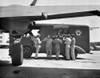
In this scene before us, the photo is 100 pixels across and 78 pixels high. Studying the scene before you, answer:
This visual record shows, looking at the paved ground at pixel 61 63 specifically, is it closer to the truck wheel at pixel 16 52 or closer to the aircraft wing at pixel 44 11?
the truck wheel at pixel 16 52

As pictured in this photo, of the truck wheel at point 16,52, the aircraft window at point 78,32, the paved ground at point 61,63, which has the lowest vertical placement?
the paved ground at point 61,63

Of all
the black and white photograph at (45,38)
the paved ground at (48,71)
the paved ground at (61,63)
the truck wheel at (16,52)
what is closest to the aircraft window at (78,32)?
the black and white photograph at (45,38)

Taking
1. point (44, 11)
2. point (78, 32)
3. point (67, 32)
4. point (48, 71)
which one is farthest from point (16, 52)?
point (78, 32)

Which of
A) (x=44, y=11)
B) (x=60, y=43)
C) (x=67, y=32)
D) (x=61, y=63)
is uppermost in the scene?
(x=44, y=11)

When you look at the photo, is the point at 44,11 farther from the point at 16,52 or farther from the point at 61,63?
the point at 61,63

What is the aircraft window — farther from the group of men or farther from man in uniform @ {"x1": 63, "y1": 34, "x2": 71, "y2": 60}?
man in uniform @ {"x1": 63, "y1": 34, "x2": 71, "y2": 60}

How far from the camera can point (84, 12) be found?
4582 millimetres

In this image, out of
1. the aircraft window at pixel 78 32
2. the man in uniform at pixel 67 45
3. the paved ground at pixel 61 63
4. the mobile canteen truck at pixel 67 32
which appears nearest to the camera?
the paved ground at pixel 61 63

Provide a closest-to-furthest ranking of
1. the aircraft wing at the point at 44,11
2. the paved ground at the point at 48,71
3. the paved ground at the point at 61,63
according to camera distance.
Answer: the aircraft wing at the point at 44,11, the paved ground at the point at 48,71, the paved ground at the point at 61,63

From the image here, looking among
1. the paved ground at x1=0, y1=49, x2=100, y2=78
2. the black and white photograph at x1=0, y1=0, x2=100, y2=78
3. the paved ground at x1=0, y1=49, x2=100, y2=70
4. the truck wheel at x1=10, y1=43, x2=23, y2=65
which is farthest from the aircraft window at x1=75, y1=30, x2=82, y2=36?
the truck wheel at x1=10, y1=43, x2=23, y2=65

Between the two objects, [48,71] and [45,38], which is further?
[45,38]

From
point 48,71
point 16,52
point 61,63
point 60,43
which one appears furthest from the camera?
point 60,43

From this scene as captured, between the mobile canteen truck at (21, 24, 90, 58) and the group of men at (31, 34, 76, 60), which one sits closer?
the group of men at (31, 34, 76, 60)

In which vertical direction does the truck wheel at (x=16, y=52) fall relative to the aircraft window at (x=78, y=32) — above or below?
below
